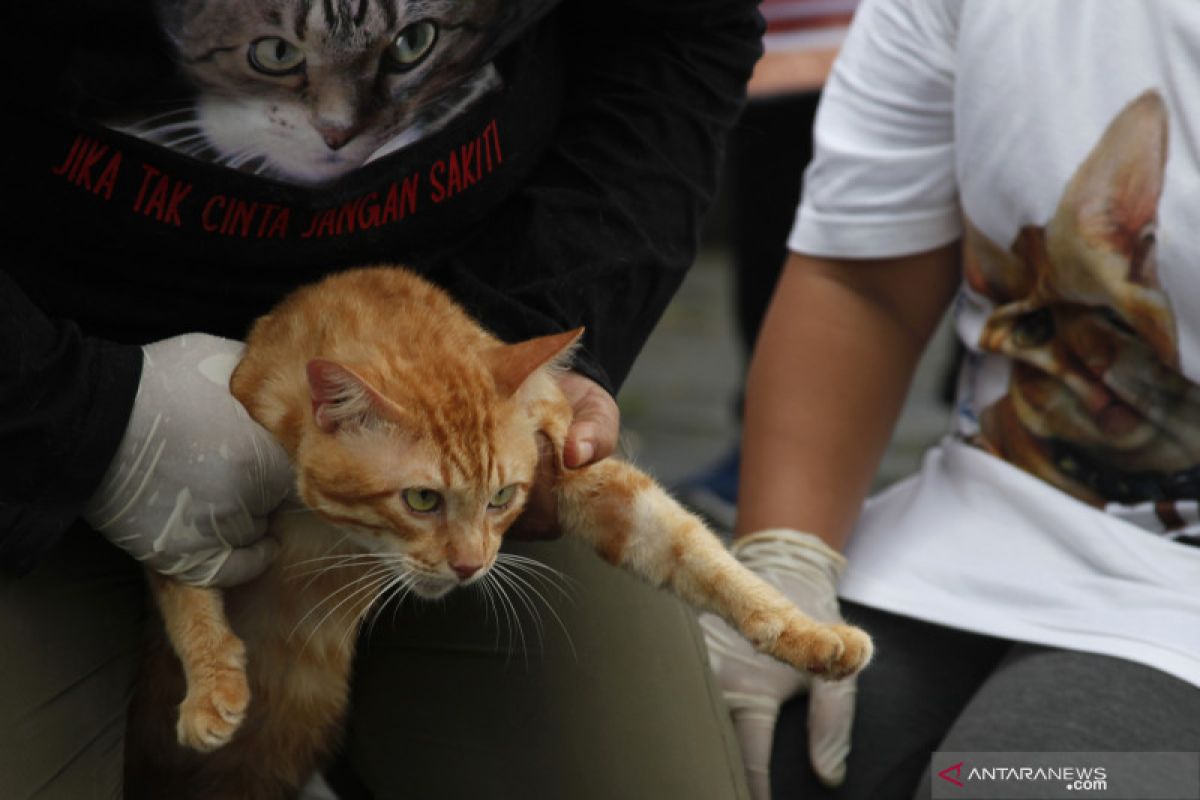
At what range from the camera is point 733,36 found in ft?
4.73

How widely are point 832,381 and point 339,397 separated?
702 mm

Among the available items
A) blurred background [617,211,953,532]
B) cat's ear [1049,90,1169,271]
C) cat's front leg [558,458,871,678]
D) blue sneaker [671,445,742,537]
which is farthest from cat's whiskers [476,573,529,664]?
blurred background [617,211,953,532]

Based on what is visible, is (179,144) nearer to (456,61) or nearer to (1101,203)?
(456,61)

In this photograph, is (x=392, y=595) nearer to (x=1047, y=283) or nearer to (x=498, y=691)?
(x=498, y=691)

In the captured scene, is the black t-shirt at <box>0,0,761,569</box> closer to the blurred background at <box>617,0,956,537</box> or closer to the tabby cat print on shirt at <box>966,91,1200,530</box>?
the blurred background at <box>617,0,956,537</box>

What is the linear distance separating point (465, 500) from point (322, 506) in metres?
0.12

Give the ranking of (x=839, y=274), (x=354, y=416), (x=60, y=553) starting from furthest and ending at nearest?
(x=839, y=274), (x=60, y=553), (x=354, y=416)

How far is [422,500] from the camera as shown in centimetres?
113

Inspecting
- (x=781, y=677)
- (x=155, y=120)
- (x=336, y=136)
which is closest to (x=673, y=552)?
(x=781, y=677)

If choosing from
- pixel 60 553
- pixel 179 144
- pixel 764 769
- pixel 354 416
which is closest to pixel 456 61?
pixel 179 144

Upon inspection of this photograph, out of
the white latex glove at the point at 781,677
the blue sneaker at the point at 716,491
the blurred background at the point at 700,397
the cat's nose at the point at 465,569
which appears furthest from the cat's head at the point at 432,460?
the blurred background at the point at 700,397

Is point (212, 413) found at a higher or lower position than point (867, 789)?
higher

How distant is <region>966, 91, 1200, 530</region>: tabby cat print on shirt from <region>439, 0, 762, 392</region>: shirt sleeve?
1.04ft

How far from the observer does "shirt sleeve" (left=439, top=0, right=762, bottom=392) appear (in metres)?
1.32
